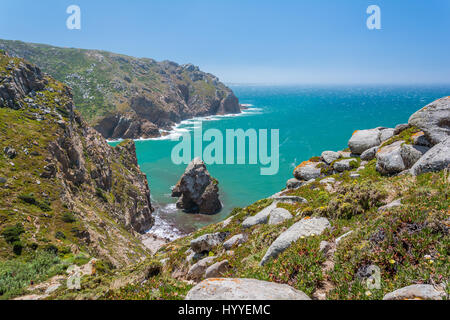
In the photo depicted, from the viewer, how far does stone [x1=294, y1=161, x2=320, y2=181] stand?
2477cm

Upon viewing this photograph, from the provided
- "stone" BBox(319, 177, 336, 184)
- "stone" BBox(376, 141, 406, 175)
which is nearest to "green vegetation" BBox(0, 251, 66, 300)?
"stone" BBox(319, 177, 336, 184)

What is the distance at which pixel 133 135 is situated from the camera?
148 m

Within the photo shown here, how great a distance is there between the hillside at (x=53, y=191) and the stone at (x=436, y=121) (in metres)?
23.3

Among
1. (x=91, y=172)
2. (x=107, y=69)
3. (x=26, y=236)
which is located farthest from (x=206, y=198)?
(x=107, y=69)

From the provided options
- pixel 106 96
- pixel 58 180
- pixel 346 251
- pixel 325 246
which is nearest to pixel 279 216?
pixel 325 246

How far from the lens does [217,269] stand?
35.0 feet

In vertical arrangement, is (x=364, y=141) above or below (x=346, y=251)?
above

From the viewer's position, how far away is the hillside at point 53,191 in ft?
67.0

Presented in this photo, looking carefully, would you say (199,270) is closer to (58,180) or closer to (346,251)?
(346,251)

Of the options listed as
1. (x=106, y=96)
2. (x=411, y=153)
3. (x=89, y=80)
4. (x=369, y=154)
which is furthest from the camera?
(x=89, y=80)

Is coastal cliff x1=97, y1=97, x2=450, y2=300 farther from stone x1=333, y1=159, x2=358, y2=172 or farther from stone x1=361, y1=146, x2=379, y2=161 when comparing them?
stone x1=333, y1=159, x2=358, y2=172

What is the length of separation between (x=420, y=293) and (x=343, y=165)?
19205 mm

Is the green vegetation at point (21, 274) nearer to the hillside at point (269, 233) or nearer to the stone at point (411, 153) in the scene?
the hillside at point (269, 233)

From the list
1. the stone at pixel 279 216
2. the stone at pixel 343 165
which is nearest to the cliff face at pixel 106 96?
the stone at pixel 343 165
